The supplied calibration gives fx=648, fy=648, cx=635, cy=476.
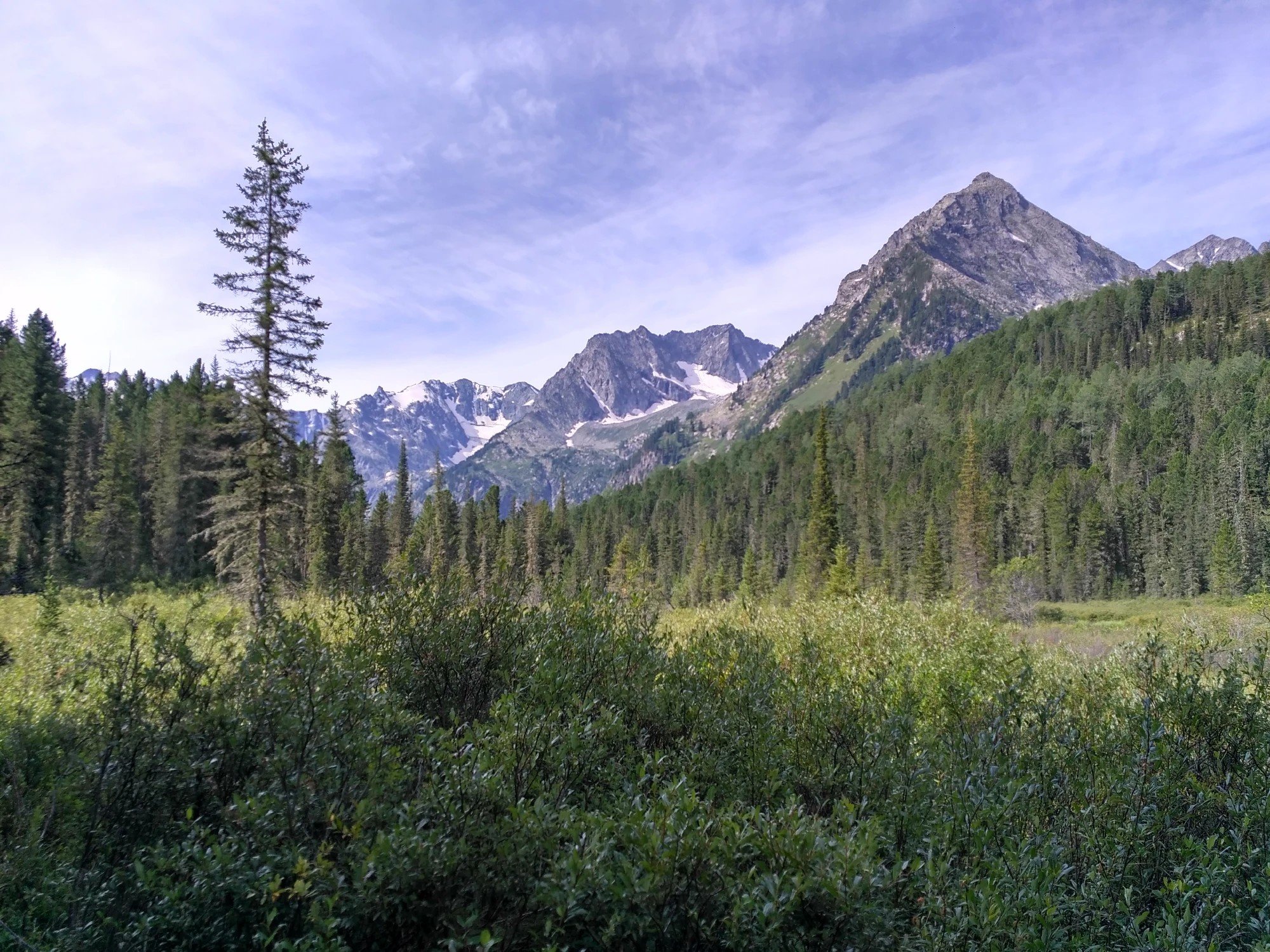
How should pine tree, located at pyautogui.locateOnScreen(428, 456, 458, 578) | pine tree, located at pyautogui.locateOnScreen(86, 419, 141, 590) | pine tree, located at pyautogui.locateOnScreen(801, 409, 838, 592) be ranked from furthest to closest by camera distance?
1. pine tree, located at pyautogui.locateOnScreen(428, 456, 458, 578)
2. pine tree, located at pyautogui.locateOnScreen(801, 409, 838, 592)
3. pine tree, located at pyautogui.locateOnScreen(86, 419, 141, 590)

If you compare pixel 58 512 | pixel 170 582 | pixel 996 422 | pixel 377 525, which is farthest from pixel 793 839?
pixel 996 422

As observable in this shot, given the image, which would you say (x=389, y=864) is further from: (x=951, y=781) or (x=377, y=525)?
(x=377, y=525)

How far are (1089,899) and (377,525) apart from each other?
87851mm

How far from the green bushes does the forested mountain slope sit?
53.1m

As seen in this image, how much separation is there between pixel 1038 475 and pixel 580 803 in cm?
13487

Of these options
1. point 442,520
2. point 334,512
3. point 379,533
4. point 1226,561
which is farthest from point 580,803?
point 1226,561

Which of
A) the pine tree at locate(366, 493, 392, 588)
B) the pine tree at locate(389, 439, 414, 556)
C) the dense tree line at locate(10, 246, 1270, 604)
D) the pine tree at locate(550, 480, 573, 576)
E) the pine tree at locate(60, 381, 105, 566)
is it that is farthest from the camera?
the pine tree at locate(550, 480, 573, 576)

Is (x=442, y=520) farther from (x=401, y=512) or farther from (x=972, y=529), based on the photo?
(x=972, y=529)

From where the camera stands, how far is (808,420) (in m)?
197

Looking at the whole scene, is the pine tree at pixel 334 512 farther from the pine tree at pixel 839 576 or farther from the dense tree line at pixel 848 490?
the pine tree at pixel 839 576

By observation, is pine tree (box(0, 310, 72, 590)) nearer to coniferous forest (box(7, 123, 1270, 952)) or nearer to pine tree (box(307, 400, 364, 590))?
pine tree (box(307, 400, 364, 590))

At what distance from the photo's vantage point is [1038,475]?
118m

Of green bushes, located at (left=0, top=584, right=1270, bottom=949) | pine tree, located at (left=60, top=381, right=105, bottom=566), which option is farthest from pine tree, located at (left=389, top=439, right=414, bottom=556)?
green bushes, located at (left=0, top=584, right=1270, bottom=949)

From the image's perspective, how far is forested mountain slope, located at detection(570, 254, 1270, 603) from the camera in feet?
301
